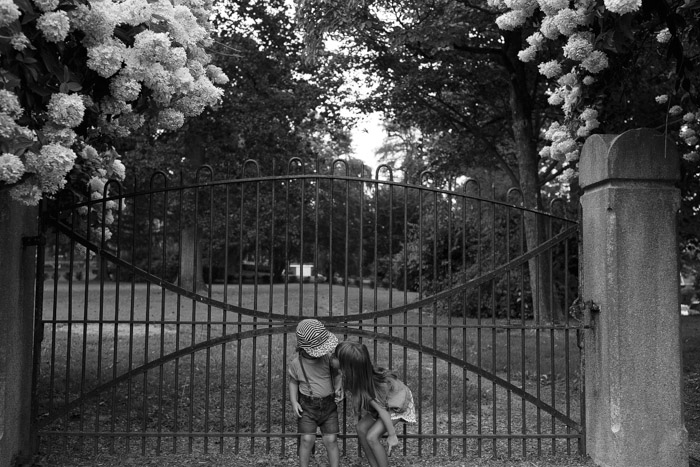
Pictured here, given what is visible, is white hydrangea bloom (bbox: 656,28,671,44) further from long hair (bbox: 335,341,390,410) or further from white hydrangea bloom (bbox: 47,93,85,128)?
white hydrangea bloom (bbox: 47,93,85,128)

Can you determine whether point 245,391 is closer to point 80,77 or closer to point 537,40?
point 80,77

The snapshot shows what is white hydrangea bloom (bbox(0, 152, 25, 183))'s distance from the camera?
3.42m

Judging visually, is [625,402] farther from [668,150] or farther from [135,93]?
[135,93]

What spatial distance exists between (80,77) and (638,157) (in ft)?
13.7

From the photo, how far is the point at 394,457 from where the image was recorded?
545 cm

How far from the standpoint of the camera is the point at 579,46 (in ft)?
15.6

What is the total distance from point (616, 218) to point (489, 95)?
11.2 metres

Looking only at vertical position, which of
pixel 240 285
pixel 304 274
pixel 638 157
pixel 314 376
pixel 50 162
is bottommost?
pixel 314 376

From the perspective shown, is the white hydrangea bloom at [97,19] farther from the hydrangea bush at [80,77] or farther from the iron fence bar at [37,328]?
the iron fence bar at [37,328]

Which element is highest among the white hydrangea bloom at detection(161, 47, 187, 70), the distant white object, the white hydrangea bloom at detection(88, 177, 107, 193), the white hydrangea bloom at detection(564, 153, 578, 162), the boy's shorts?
the white hydrangea bloom at detection(161, 47, 187, 70)

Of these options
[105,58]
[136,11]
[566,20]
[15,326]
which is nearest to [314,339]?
[15,326]

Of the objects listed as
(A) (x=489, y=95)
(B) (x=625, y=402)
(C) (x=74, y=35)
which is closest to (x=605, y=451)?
(B) (x=625, y=402)

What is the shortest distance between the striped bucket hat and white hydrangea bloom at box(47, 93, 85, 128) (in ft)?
6.97

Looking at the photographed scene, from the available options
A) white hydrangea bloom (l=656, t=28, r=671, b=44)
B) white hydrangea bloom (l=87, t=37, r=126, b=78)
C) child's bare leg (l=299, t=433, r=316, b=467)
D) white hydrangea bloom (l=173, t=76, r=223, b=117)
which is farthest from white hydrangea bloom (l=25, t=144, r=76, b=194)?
white hydrangea bloom (l=656, t=28, r=671, b=44)
